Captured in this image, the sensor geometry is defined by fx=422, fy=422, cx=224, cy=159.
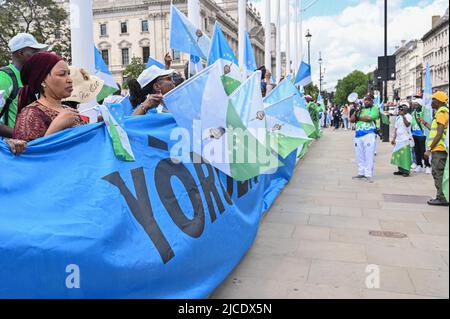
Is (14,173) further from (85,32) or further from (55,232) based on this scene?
(85,32)

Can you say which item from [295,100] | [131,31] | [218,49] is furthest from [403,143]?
[131,31]

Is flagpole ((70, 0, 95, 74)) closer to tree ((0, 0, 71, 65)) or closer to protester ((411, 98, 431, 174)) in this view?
protester ((411, 98, 431, 174))

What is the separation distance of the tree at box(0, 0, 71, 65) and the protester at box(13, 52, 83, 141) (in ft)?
73.3

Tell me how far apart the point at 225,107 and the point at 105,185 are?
4.05 feet

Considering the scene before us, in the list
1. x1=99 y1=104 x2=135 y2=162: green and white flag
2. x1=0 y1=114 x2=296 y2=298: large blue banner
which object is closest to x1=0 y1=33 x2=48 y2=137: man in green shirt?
x1=0 y1=114 x2=296 y2=298: large blue banner

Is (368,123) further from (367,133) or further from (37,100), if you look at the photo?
(37,100)

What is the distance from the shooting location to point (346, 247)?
14.5 feet

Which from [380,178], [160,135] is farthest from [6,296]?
[380,178]

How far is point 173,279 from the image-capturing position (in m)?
2.65

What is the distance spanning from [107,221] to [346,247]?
2866mm

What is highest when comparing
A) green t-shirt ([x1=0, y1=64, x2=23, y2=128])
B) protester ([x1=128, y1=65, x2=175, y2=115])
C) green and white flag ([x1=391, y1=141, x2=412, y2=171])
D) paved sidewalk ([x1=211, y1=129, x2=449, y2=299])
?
protester ([x1=128, y1=65, x2=175, y2=115])

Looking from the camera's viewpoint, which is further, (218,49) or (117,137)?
(218,49)

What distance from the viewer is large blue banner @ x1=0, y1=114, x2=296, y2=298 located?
7.38ft
